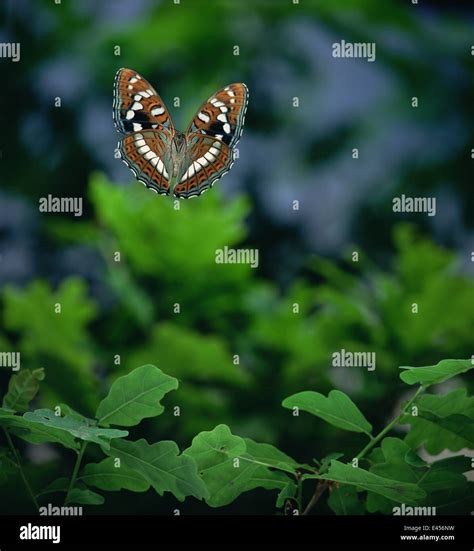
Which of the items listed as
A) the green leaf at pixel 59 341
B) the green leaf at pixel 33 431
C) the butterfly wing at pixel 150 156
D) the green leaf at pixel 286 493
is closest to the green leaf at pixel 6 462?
the green leaf at pixel 33 431

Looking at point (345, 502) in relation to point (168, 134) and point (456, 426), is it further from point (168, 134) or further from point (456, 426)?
point (168, 134)

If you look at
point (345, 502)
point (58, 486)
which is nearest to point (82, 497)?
point (58, 486)

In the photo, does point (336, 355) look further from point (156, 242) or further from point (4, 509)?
point (4, 509)

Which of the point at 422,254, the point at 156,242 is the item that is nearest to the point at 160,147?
the point at 156,242

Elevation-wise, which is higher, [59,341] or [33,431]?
[59,341]

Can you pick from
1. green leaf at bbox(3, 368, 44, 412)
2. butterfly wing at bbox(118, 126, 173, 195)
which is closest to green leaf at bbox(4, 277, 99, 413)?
butterfly wing at bbox(118, 126, 173, 195)

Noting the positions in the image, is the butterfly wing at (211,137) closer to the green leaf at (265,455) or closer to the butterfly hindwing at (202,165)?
the butterfly hindwing at (202,165)
